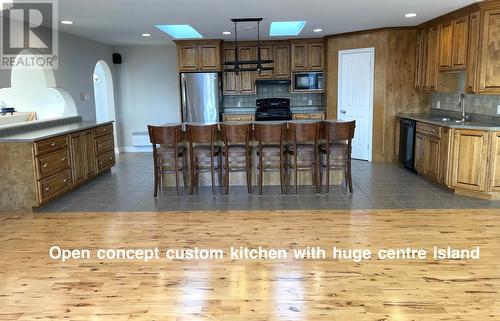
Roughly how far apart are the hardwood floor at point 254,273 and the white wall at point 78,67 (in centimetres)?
302

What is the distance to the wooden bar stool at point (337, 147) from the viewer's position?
5.17m

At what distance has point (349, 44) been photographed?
763 cm

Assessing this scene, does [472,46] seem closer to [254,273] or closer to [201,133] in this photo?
[201,133]

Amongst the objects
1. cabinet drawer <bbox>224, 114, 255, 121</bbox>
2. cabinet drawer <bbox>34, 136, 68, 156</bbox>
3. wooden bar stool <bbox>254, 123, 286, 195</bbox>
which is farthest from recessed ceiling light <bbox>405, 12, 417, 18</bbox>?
cabinet drawer <bbox>34, 136, 68, 156</bbox>

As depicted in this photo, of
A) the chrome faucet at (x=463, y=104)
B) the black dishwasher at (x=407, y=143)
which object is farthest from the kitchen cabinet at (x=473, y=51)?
the black dishwasher at (x=407, y=143)

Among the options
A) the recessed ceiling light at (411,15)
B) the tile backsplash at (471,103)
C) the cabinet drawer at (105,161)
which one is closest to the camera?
the tile backsplash at (471,103)

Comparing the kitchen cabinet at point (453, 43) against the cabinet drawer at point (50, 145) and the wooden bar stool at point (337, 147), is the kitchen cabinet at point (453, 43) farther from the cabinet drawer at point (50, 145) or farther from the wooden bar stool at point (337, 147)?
the cabinet drawer at point (50, 145)

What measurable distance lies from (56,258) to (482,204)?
15.6 ft

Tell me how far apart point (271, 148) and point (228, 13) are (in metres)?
1.97

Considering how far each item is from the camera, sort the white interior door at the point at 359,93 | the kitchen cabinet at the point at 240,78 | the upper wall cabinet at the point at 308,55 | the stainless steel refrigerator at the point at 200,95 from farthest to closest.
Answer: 1. the kitchen cabinet at the point at 240,78
2. the upper wall cabinet at the point at 308,55
3. the stainless steel refrigerator at the point at 200,95
4. the white interior door at the point at 359,93

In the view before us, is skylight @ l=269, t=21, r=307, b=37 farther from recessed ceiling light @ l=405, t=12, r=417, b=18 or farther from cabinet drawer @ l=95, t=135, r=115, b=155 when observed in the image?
cabinet drawer @ l=95, t=135, r=115, b=155

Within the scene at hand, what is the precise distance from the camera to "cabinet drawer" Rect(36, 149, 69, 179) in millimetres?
4781

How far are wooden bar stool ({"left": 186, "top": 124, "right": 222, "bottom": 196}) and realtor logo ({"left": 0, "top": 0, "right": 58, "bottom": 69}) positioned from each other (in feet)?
7.43

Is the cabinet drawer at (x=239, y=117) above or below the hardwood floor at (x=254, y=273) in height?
above
